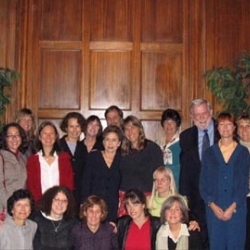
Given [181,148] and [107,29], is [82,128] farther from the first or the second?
[107,29]

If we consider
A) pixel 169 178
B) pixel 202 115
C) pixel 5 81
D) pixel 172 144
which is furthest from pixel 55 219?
pixel 5 81

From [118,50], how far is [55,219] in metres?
2.65

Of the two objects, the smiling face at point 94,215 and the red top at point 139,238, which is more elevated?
the smiling face at point 94,215

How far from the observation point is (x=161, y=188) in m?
4.68

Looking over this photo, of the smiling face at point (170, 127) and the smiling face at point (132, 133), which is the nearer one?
the smiling face at point (132, 133)

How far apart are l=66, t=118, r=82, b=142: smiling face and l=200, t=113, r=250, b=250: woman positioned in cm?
114

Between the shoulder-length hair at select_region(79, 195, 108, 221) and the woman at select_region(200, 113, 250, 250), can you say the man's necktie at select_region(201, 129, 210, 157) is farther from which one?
the shoulder-length hair at select_region(79, 195, 108, 221)

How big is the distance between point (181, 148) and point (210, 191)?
0.64 meters

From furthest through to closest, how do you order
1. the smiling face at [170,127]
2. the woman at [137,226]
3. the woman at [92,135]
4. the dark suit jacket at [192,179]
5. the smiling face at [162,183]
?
the smiling face at [170,127]
the woman at [92,135]
the dark suit jacket at [192,179]
the smiling face at [162,183]
the woman at [137,226]

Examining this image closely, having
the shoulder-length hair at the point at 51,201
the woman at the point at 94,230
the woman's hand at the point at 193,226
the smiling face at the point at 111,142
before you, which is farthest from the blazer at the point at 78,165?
the woman's hand at the point at 193,226

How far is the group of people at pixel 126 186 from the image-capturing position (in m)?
4.43

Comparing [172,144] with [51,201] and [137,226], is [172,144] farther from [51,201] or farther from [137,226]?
[51,201]

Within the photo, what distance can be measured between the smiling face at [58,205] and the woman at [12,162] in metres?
0.35

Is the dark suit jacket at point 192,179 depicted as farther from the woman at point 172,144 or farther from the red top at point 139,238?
the red top at point 139,238
